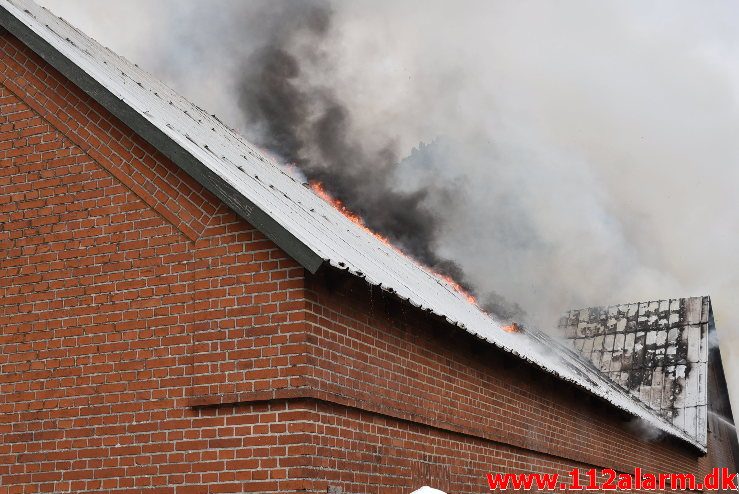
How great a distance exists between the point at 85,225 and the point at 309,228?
6.20ft

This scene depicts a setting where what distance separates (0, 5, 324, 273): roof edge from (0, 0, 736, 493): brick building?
16 millimetres

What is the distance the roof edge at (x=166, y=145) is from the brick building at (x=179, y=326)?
0.02 metres

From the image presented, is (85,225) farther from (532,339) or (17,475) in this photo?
(532,339)

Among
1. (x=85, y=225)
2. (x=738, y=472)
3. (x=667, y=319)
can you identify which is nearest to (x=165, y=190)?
(x=85, y=225)

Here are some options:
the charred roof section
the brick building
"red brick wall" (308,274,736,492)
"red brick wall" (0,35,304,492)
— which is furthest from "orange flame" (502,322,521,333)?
"red brick wall" (0,35,304,492)

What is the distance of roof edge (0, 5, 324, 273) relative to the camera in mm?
6586

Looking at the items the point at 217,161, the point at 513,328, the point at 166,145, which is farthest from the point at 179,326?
the point at 513,328

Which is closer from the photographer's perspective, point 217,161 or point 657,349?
point 217,161

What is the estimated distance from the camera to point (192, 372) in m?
6.96

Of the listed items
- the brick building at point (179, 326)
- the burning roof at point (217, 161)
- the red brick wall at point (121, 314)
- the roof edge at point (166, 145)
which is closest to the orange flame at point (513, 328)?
the burning roof at point (217, 161)

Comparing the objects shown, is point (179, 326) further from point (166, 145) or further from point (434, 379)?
point (434, 379)

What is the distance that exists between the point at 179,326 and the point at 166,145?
1451 mm

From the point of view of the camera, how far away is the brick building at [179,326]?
265 inches

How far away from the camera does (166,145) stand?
730cm
